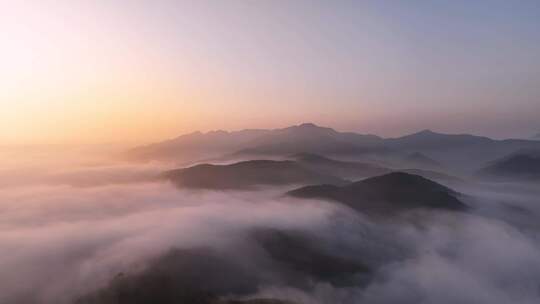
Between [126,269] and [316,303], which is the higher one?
[126,269]

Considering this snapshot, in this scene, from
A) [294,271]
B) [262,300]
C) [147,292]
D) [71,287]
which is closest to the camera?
[262,300]

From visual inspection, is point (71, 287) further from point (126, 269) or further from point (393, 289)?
point (393, 289)

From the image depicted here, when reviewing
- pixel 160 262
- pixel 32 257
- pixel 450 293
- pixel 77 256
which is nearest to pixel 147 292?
pixel 160 262

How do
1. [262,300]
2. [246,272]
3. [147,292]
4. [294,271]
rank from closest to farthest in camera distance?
[262,300]
[147,292]
[246,272]
[294,271]

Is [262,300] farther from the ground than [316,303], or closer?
farther from the ground

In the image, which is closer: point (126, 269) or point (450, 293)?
point (126, 269)

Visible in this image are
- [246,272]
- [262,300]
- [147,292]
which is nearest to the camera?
[262,300]

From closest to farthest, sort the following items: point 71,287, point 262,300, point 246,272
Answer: point 262,300 → point 71,287 → point 246,272

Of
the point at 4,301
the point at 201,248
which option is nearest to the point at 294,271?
the point at 201,248

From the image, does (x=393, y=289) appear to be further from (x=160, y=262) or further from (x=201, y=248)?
(x=160, y=262)
